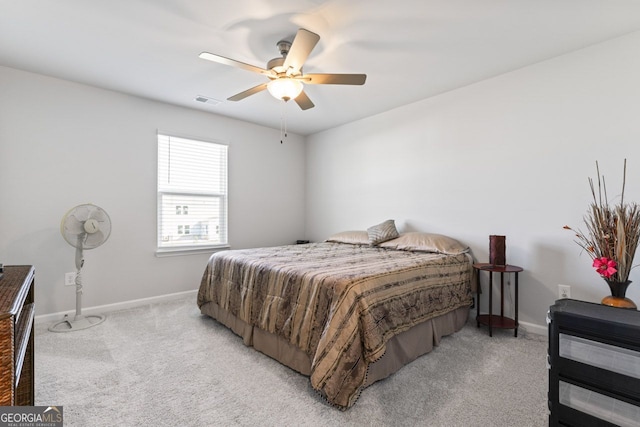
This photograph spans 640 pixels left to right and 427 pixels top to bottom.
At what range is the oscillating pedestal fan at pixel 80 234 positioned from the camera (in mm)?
2766

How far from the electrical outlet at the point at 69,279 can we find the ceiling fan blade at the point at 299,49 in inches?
118

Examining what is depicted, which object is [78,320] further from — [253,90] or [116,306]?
[253,90]

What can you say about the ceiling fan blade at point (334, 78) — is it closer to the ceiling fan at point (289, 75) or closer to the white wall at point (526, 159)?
the ceiling fan at point (289, 75)

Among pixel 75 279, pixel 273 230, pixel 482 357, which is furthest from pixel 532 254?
pixel 75 279

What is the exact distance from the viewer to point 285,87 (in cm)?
227

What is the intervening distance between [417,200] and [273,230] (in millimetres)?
2262

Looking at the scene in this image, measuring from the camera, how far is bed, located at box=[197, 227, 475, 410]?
5.56 ft

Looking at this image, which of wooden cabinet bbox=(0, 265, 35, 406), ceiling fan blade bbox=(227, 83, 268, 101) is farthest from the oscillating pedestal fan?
ceiling fan blade bbox=(227, 83, 268, 101)

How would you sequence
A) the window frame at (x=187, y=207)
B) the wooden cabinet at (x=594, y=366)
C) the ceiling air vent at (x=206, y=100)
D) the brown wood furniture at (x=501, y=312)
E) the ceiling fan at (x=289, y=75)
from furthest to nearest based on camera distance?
1. the window frame at (x=187, y=207)
2. the ceiling air vent at (x=206, y=100)
3. the brown wood furniture at (x=501, y=312)
4. the ceiling fan at (x=289, y=75)
5. the wooden cabinet at (x=594, y=366)

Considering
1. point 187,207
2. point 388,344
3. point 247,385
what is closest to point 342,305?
point 388,344

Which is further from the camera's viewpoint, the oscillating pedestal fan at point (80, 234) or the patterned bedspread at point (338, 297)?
the oscillating pedestal fan at point (80, 234)

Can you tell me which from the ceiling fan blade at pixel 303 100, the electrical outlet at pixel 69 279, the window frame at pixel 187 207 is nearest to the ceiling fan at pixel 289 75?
the ceiling fan blade at pixel 303 100

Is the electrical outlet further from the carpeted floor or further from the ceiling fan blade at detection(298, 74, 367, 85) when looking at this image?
the ceiling fan blade at detection(298, 74, 367, 85)

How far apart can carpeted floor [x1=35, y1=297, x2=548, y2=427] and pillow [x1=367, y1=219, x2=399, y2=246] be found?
1.24 meters
